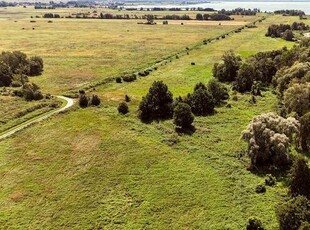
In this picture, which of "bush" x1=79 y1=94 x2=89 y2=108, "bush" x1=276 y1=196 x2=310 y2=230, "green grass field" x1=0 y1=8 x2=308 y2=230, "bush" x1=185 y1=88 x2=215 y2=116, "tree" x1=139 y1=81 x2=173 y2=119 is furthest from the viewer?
"bush" x1=79 y1=94 x2=89 y2=108

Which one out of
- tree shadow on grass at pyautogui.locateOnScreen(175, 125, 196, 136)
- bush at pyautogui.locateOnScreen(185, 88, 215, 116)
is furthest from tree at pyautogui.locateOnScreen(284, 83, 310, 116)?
tree shadow on grass at pyautogui.locateOnScreen(175, 125, 196, 136)

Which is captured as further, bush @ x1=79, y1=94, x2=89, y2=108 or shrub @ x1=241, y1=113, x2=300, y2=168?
bush @ x1=79, y1=94, x2=89, y2=108

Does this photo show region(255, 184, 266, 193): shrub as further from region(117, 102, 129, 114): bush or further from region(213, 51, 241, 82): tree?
region(213, 51, 241, 82): tree

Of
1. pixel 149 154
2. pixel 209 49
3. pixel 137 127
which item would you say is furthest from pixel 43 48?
pixel 149 154

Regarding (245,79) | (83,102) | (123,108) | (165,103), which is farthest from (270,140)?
(83,102)

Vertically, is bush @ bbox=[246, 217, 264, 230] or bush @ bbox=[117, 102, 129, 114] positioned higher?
bush @ bbox=[117, 102, 129, 114]

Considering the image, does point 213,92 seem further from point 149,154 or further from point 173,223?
point 173,223

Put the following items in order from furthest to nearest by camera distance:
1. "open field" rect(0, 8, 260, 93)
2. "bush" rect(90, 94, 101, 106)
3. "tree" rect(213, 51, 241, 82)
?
"open field" rect(0, 8, 260, 93) < "tree" rect(213, 51, 241, 82) < "bush" rect(90, 94, 101, 106)
